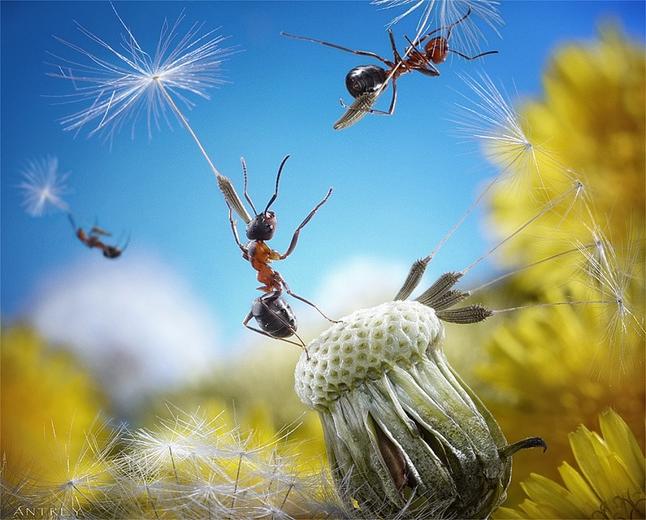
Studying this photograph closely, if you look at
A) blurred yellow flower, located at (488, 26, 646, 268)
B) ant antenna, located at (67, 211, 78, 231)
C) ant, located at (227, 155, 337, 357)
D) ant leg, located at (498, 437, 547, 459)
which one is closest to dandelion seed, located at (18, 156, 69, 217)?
ant antenna, located at (67, 211, 78, 231)

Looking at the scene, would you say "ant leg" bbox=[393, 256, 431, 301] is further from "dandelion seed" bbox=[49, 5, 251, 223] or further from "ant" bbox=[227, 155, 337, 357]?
"dandelion seed" bbox=[49, 5, 251, 223]

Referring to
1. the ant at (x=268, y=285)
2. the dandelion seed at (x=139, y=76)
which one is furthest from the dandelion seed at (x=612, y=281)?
the dandelion seed at (x=139, y=76)

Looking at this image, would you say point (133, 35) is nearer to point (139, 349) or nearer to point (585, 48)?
point (139, 349)

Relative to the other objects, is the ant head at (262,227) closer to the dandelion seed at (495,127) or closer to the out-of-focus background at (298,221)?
the out-of-focus background at (298,221)

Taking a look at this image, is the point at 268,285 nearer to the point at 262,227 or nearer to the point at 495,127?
the point at 262,227

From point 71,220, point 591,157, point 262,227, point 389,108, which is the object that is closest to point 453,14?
point 389,108
